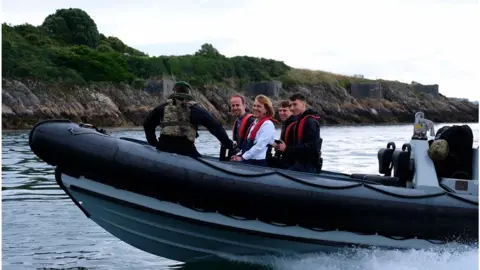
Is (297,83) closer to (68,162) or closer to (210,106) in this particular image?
(210,106)

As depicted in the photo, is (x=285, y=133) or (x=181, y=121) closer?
(x=181, y=121)

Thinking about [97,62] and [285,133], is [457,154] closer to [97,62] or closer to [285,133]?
[285,133]

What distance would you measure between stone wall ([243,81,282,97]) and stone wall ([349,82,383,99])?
9584mm

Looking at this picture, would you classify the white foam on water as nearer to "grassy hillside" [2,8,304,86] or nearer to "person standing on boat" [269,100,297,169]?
"person standing on boat" [269,100,297,169]

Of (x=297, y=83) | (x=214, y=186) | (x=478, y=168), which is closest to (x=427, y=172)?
(x=478, y=168)

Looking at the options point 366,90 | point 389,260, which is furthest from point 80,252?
point 366,90

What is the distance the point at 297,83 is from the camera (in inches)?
2785

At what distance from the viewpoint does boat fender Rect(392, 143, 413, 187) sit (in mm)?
7086

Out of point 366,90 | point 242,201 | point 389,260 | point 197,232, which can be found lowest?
point 389,260

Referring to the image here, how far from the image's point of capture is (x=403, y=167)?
7.13 meters

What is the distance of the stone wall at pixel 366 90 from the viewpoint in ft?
239

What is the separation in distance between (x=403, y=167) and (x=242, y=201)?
1698mm

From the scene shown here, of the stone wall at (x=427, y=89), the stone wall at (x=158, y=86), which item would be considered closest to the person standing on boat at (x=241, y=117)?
the stone wall at (x=158, y=86)

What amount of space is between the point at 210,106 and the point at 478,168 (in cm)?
4800
